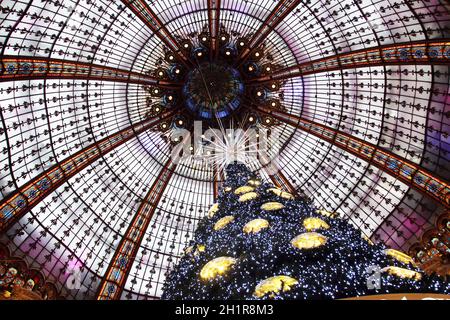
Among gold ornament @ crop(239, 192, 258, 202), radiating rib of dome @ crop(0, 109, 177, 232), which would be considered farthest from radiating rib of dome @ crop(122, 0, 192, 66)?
gold ornament @ crop(239, 192, 258, 202)

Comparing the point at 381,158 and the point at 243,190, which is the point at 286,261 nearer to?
the point at 243,190

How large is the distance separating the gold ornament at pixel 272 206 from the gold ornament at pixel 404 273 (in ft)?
15.4

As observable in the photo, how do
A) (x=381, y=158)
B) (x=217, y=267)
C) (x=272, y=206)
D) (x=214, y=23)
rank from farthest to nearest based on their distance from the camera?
(x=214, y=23) → (x=381, y=158) → (x=272, y=206) → (x=217, y=267)

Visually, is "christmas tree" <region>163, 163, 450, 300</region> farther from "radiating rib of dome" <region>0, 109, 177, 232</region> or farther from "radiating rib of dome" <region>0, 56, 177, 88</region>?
"radiating rib of dome" <region>0, 56, 177, 88</region>

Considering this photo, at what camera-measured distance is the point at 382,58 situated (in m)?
15.9

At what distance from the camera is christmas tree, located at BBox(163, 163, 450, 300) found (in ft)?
24.9

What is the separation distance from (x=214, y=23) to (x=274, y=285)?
16413 mm

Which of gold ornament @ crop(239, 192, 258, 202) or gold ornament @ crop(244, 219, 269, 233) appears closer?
gold ornament @ crop(244, 219, 269, 233)

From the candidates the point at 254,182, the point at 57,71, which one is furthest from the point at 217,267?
the point at 57,71

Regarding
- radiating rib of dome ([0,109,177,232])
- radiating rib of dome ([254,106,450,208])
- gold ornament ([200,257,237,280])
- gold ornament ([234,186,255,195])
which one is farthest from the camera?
radiating rib of dome ([254,106,450,208])

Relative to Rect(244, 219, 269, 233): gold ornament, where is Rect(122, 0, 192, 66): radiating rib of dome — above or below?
above

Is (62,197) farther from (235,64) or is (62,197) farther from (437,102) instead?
(437,102)

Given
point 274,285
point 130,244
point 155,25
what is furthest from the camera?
point 130,244

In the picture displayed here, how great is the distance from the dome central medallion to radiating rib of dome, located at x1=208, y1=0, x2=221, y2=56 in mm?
1036
